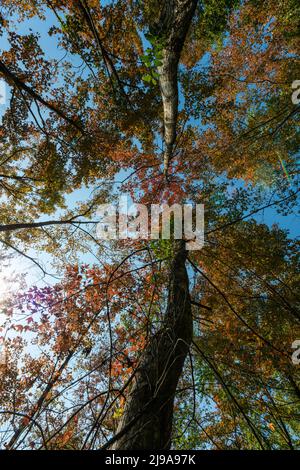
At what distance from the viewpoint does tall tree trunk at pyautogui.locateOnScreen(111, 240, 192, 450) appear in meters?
1.66

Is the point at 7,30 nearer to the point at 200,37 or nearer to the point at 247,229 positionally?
the point at 200,37

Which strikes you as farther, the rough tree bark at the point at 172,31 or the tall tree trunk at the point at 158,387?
the rough tree bark at the point at 172,31

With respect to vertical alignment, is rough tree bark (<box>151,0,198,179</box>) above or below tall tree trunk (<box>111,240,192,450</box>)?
above

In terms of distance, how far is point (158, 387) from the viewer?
6.50 ft

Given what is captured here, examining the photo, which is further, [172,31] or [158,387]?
[172,31]

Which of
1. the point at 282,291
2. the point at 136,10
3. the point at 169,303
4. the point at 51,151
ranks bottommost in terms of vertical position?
the point at 169,303

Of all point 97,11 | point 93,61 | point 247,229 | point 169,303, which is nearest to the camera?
point 169,303

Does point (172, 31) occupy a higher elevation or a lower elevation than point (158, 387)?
higher

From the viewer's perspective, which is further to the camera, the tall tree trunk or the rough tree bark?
the rough tree bark

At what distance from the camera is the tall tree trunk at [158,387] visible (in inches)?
65.2

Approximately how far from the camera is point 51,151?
250 inches
